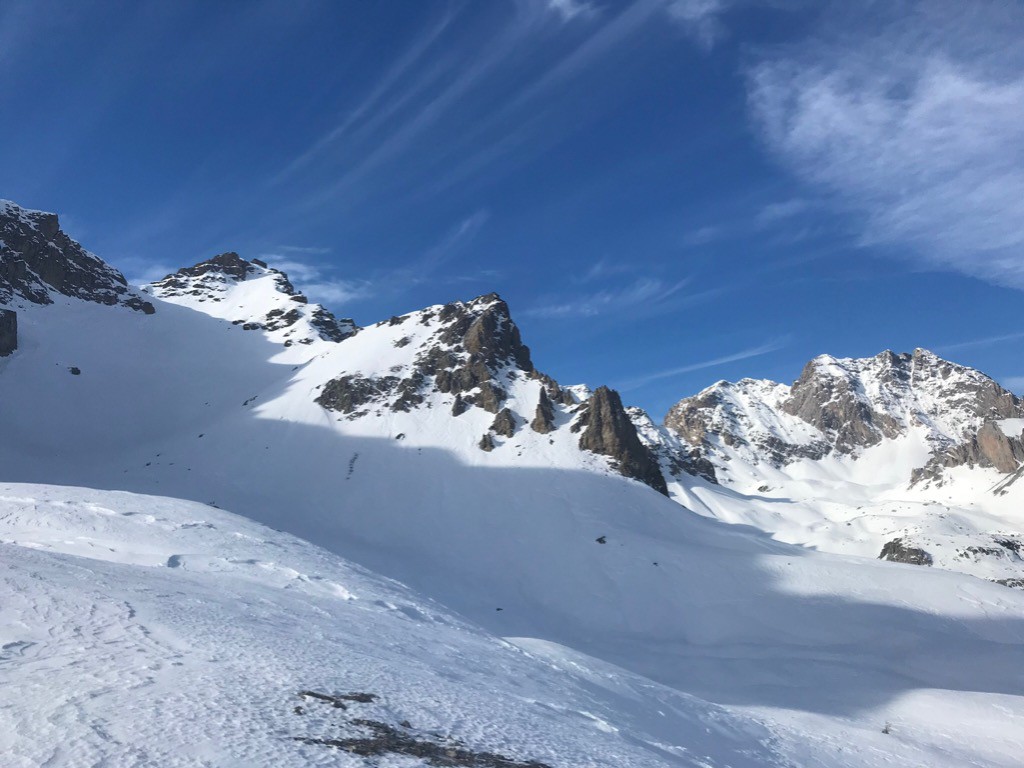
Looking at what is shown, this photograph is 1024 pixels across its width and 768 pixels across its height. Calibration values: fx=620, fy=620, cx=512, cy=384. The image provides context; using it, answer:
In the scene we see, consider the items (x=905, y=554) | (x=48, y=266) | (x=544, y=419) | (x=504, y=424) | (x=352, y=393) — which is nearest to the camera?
(x=504, y=424)

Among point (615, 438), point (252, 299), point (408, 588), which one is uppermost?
point (252, 299)

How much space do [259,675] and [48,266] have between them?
10229 cm

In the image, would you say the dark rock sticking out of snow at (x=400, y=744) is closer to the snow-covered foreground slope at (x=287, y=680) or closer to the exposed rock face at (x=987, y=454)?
the snow-covered foreground slope at (x=287, y=680)

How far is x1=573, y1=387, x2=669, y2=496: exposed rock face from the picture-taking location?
5506 cm

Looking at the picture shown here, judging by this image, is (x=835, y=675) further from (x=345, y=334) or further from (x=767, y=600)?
(x=345, y=334)

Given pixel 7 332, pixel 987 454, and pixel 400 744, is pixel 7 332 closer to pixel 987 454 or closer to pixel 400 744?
pixel 400 744

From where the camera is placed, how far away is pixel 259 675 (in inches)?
334

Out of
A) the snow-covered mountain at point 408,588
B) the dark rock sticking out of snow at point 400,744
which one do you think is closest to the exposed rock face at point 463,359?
the snow-covered mountain at point 408,588

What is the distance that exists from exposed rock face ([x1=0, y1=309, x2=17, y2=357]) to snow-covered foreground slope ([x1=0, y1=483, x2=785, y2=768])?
195ft

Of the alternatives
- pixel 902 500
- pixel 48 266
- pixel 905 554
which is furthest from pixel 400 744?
pixel 902 500

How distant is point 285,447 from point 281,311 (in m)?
53.9

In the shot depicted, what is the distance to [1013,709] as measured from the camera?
20.4 metres

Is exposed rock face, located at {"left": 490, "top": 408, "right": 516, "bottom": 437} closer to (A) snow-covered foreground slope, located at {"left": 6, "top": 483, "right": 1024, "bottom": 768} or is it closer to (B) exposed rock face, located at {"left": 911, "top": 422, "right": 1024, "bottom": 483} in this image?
(A) snow-covered foreground slope, located at {"left": 6, "top": 483, "right": 1024, "bottom": 768}

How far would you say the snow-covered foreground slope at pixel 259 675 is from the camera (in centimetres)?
625
